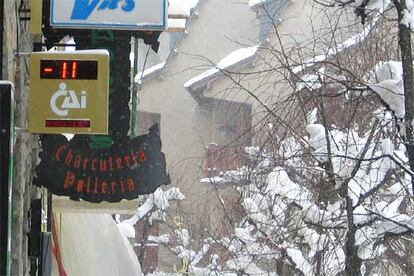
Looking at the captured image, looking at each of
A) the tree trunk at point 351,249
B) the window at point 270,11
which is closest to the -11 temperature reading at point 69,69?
the window at point 270,11

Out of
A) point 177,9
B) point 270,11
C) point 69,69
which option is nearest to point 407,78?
point 177,9

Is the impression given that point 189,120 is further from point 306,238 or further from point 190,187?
point 306,238

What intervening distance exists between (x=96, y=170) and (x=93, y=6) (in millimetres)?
1357

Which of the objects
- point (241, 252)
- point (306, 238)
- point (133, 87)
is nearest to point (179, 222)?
point (241, 252)

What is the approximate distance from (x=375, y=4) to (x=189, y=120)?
25770 mm

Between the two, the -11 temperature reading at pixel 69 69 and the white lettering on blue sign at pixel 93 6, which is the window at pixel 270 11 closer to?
the white lettering on blue sign at pixel 93 6

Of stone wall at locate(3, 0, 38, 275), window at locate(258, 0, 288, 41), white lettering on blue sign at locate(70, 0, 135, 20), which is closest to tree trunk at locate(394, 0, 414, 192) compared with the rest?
window at locate(258, 0, 288, 41)

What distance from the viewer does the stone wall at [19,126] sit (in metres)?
7.09

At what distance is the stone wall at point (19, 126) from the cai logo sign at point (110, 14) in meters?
0.43

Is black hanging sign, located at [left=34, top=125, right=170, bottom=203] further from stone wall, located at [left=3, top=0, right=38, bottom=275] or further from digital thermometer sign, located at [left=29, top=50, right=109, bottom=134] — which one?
digital thermometer sign, located at [left=29, top=50, right=109, bottom=134]

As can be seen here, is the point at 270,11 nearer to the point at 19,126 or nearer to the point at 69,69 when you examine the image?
the point at 19,126

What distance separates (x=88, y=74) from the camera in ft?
22.6

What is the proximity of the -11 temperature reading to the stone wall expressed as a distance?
0.31 metres

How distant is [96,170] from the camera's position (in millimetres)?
7234
